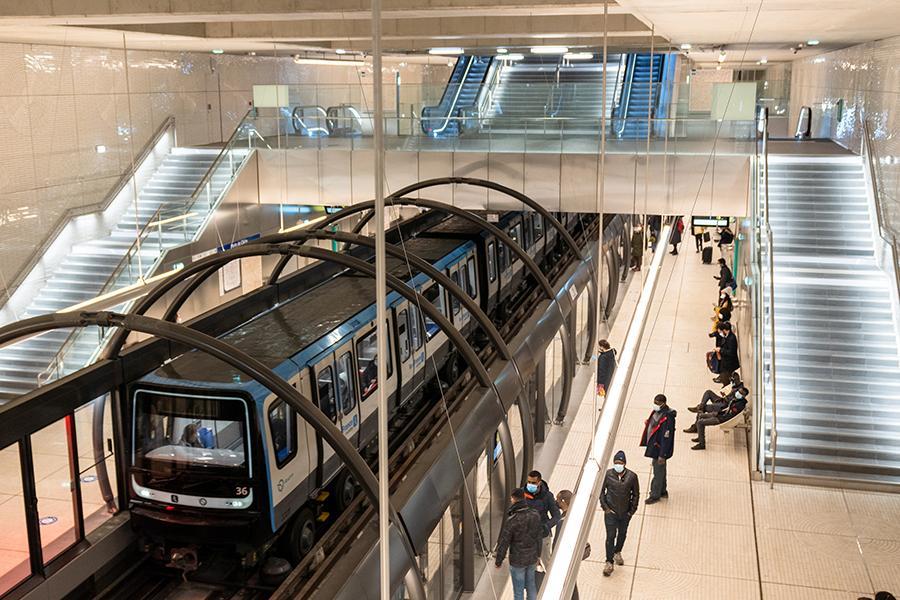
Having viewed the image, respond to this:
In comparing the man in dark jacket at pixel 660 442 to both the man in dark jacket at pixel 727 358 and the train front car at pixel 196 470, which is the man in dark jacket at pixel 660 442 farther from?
the train front car at pixel 196 470

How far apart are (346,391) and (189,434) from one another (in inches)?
74.5

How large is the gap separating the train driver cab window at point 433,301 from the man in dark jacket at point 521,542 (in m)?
4.00

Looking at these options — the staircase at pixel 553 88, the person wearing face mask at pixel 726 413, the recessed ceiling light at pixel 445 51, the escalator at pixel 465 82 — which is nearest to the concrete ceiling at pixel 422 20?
the staircase at pixel 553 88

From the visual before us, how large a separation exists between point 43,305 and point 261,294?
4575 millimetres

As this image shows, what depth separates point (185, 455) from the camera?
767 cm

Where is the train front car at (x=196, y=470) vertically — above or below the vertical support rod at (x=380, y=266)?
below

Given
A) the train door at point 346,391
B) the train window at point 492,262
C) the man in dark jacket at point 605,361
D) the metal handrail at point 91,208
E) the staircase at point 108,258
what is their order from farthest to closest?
Result: the train window at point 492,262, the metal handrail at point 91,208, the staircase at point 108,258, the man in dark jacket at point 605,361, the train door at point 346,391

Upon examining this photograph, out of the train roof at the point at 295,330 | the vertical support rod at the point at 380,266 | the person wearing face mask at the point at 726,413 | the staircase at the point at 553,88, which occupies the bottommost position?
the person wearing face mask at the point at 726,413

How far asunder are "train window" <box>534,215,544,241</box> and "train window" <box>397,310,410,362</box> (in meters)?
9.81

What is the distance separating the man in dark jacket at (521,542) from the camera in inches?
304

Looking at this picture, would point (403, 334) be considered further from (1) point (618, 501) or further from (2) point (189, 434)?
(2) point (189, 434)

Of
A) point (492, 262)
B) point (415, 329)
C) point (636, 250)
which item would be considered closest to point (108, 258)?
point (492, 262)

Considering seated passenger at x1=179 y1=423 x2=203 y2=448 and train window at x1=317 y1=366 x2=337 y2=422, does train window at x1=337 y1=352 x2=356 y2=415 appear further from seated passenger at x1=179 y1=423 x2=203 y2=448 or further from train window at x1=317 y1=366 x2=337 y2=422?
seated passenger at x1=179 y1=423 x2=203 y2=448

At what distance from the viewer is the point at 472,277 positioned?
567 inches
